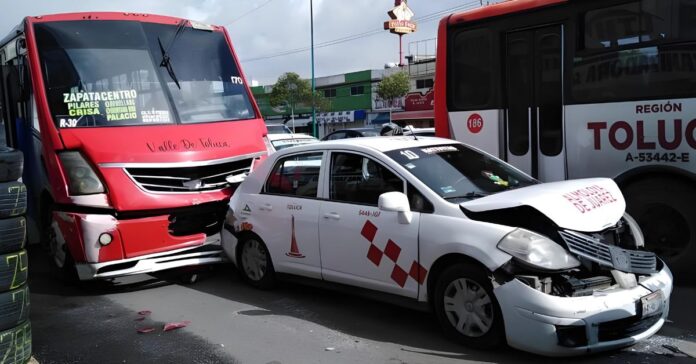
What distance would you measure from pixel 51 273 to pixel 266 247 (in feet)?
9.82

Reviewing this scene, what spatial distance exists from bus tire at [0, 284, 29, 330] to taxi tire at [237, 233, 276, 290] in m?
2.50

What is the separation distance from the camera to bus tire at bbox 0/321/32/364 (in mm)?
3812

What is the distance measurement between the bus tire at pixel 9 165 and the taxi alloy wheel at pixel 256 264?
2622 millimetres

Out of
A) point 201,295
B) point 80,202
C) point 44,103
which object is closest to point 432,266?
point 201,295

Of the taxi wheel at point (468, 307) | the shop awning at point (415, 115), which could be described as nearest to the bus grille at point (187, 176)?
the taxi wheel at point (468, 307)

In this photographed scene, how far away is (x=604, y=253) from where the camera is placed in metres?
4.06

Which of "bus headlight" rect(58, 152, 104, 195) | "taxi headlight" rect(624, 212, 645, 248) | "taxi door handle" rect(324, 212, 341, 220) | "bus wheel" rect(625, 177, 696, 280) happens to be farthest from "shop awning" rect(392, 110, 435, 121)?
"taxi headlight" rect(624, 212, 645, 248)

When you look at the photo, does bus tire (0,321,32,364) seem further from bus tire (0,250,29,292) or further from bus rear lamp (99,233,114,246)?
bus rear lamp (99,233,114,246)

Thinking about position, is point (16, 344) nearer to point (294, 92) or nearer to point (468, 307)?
point (468, 307)

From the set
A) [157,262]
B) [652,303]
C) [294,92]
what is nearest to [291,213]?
[157,262]

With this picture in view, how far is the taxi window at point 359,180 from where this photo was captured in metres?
5.07

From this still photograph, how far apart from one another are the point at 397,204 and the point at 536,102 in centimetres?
322

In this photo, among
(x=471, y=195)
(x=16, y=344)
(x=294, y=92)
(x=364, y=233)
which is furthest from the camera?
(x=294, y=92)

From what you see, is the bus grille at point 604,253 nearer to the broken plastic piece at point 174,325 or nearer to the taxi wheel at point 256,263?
the taxi wheel at point 256,263
